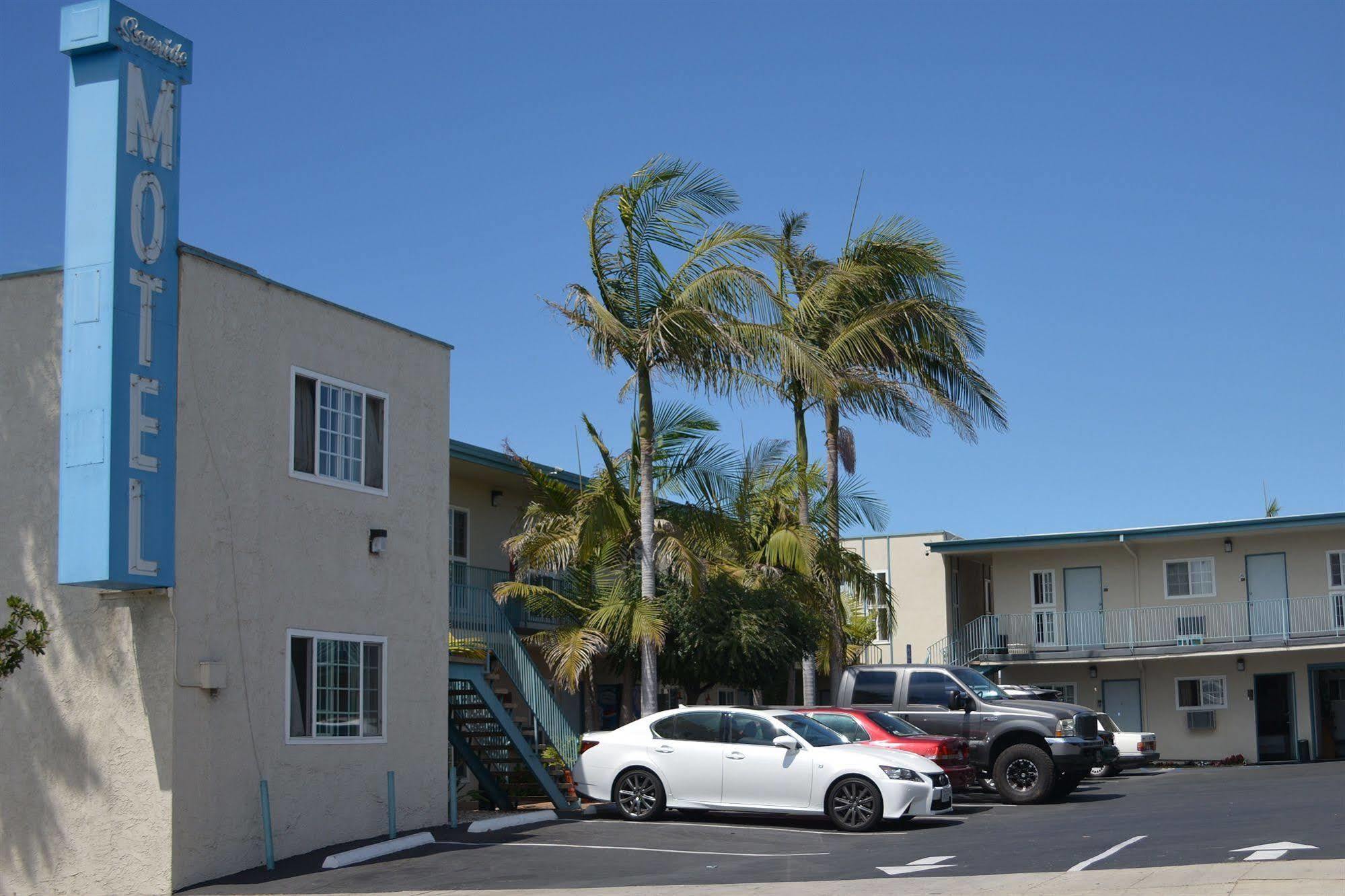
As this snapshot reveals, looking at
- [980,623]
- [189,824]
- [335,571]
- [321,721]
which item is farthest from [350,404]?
[980,623]

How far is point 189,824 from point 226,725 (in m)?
1.11

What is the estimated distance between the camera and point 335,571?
1741 cm

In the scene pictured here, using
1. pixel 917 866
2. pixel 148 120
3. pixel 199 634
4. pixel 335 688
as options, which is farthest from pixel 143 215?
pixel 917 866

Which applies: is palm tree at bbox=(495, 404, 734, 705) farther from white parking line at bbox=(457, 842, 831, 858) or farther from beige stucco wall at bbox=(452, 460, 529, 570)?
white parking line at bbox=(457, 842, 831, 858)

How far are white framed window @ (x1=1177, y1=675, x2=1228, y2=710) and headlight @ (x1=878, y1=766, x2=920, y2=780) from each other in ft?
70.3

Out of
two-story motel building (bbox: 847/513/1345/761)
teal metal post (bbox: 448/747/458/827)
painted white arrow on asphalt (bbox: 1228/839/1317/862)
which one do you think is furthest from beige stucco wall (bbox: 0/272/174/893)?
two-story motel building (bbox: 847/513/1345/761)

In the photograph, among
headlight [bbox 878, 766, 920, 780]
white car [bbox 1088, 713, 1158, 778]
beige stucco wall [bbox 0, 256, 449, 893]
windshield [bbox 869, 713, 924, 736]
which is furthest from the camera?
white car [bbox 1088, 713, 1158, 778]

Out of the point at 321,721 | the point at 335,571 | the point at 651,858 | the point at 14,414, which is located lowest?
the point at 651,858

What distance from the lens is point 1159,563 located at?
3788cm

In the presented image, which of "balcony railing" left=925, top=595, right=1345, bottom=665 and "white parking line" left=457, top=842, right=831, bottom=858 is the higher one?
"balcony railing" left=925, top=595, right=1345, bottom=665

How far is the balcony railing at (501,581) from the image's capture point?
83.9 feet

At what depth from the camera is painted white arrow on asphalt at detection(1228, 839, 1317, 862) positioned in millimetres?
13312

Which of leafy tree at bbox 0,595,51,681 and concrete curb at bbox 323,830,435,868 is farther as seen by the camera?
concrete curb at bbox 323,830,435,868

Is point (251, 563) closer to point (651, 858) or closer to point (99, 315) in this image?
point (99, 315)
